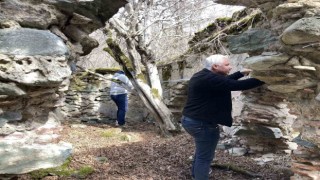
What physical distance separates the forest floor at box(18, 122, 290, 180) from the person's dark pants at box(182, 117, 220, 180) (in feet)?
2.66

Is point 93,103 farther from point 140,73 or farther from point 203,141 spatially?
point 203,141

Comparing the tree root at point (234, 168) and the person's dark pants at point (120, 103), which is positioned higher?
the person's dark pants at point (120, 103)

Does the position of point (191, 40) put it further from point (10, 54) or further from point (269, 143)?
point (10, 54)

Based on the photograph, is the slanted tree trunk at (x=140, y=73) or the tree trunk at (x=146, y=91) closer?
the slanted tree trunk at (x=140, y=73)

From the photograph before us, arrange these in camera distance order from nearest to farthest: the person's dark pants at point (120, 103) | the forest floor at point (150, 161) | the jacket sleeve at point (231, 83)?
the jacket sleeve at point (231, 83) → the forest floor at point (150, 161) → the person's dark pants at point (120, 103)

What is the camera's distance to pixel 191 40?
31.4ft

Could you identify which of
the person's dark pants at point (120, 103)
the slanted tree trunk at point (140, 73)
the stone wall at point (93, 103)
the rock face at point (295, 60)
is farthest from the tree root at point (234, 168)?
the stone wall at point (93, 103)

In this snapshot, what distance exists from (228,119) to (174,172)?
1.50 meters

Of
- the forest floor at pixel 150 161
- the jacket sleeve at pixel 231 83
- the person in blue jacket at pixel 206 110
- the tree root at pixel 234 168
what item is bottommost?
the forest floor at pixel 150 161

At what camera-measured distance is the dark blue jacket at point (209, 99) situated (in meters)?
4.02

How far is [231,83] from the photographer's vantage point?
387 cm

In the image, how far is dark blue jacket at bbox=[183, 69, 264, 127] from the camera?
4016 mm

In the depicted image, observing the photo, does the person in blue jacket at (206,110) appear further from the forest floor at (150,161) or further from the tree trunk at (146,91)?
the tree trunk at (146,91)

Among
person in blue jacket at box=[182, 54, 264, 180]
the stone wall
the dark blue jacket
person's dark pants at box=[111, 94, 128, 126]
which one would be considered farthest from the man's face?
the stone wall
